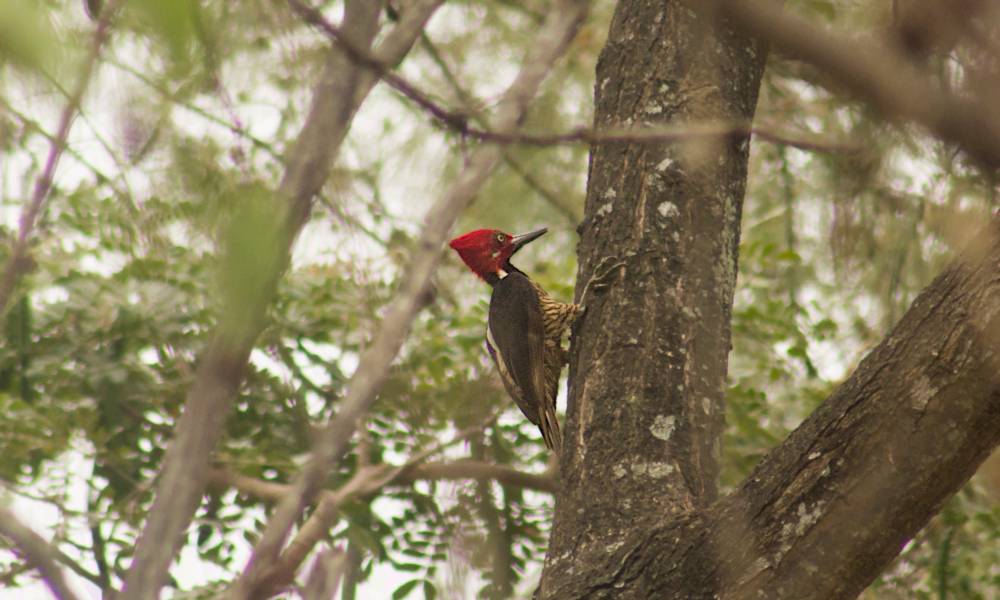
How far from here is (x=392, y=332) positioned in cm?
98

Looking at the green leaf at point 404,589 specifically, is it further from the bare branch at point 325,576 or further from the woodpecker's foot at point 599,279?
the bare branch at point 325,576

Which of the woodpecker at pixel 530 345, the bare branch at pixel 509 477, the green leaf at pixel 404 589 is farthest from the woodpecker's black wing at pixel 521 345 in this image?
the green leaf at pixel 404 589

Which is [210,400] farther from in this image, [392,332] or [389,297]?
[389,297]

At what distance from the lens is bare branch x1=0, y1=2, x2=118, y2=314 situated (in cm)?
90

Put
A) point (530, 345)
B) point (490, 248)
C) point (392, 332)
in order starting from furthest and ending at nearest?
point (490, 248)
point (530, 345)
point (392, 332)

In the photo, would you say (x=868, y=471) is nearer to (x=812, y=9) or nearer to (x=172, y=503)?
(x=812, y=9)

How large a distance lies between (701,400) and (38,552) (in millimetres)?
2216

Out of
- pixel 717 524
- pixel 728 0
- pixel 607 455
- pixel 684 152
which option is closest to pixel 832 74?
pixel 728 0

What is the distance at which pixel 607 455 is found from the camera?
2.79 m

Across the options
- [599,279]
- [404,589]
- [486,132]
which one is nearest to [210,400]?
[486,132]

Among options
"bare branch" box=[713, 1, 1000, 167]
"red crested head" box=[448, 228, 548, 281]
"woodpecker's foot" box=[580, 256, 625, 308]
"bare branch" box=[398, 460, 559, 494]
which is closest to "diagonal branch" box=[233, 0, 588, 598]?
"bare branch" box=[713, 1, 1000, 167]

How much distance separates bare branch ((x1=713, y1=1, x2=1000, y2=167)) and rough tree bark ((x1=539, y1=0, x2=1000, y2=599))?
9.2 inches

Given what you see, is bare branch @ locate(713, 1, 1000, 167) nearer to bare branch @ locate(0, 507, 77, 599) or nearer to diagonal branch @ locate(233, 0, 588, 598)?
diagonal branch @ locate(233, 0, 588, 598)

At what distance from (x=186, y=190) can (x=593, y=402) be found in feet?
5.98
